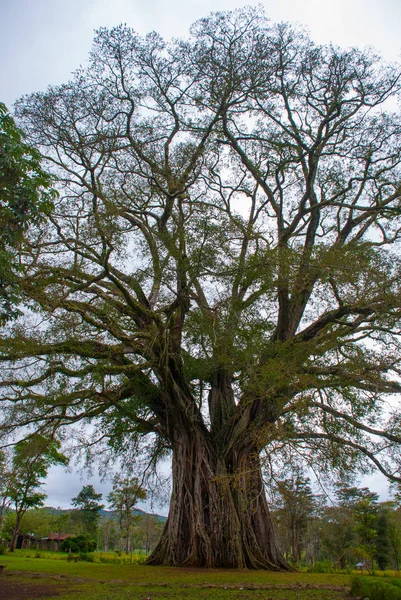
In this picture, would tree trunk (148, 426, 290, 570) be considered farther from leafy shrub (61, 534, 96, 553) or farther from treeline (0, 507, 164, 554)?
treeline (0, 507, 164, 554)

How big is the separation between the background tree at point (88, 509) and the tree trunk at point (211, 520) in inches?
1149

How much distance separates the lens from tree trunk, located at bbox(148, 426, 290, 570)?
27.7ft

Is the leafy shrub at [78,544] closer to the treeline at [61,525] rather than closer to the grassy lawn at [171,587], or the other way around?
the treeline at [61,525]

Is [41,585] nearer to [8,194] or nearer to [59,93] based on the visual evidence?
[8,194]

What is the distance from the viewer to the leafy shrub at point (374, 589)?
166 inches

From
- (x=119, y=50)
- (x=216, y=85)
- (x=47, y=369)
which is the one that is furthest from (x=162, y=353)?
(x=119, y=50)

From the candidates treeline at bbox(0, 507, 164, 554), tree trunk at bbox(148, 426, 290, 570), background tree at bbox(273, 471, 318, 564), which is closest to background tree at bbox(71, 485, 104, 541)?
treeline at bbox(0, 507, 164, 554)

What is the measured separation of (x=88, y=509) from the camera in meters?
35.6

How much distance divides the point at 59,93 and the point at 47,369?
612 centimetres

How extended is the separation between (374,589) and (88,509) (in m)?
35.8

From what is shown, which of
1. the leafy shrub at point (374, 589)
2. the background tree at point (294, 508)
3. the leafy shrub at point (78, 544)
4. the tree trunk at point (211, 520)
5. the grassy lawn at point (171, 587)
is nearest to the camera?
the leafy shrub at point (374, 589)

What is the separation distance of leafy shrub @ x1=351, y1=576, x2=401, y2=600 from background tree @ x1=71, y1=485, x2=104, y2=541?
34.0m

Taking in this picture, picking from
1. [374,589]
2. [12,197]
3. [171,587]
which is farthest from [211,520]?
[12,197]

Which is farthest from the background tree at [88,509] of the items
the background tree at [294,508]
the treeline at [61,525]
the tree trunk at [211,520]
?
the tree trunk at [211,520]
